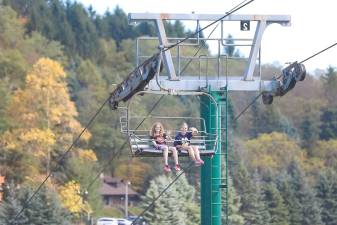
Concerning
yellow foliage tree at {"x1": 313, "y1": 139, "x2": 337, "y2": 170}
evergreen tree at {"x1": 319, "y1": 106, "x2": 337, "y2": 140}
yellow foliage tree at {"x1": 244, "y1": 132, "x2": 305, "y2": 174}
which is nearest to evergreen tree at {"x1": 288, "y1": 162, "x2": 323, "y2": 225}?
yellow foliage tree at {"x1": 244, "y1": 132, "x2": 305, "y2": 174}

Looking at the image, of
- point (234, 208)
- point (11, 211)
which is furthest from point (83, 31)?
point (11, 211)

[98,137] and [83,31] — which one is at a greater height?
[83,31]

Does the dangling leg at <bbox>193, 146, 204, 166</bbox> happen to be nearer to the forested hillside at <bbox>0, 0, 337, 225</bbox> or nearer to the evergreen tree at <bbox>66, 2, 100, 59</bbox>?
the forested hillside at <bbox>0, 0, 337, 225</bbox>

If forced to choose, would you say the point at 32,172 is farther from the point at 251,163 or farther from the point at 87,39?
the point at 87,39

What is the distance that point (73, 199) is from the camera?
239ft

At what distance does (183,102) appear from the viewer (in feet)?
427

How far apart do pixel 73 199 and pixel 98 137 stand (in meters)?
Result: 32.9

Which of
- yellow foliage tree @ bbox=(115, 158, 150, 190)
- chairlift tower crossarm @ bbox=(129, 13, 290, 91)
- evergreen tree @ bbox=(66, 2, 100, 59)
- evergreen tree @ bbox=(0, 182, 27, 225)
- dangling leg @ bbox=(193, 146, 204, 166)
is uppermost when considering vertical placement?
evergreen tree @ bbox=(66, 2, 100, 59)

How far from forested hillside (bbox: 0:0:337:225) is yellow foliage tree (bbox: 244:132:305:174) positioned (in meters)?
0.11

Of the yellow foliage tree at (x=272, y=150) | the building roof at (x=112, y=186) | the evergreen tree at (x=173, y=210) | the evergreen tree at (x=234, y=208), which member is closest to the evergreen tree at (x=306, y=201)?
the evergreen tree at (x=234, y=208)

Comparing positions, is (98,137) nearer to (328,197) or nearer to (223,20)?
(328,197)

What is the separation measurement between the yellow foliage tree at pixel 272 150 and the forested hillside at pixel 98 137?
0.11 metres

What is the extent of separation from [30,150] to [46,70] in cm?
617

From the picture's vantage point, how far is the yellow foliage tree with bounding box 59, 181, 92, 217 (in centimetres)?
7161
